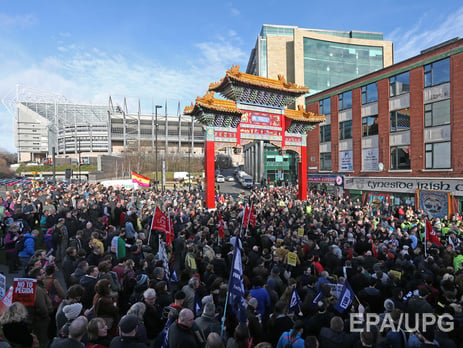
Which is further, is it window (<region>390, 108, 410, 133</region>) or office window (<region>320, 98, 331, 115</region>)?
office window (<region>320, 98, 331, 115</region>)

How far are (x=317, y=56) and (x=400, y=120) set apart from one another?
45.9 metres

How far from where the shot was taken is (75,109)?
355ft

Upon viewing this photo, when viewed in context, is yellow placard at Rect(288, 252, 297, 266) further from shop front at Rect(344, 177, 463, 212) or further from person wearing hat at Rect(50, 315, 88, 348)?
shop front at Rect(344, 177, 463, 212)

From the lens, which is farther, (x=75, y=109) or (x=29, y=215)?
(x=75, y=109)

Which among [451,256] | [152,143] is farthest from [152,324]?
[152,143]

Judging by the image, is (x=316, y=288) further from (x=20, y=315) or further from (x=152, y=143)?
(x=152, y=143)

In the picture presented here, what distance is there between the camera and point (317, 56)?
63.8m

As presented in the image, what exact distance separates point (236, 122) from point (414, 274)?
16.5 metres

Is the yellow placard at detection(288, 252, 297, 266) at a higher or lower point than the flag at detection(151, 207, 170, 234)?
lower

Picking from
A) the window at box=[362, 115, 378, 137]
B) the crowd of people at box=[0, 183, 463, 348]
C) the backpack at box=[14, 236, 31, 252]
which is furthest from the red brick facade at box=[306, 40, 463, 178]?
the backpack at box=[14, 236, 31, 252]

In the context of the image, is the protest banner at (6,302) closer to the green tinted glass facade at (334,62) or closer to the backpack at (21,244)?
the backpack at (21,244)

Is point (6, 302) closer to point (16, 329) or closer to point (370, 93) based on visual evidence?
point (16, 329)

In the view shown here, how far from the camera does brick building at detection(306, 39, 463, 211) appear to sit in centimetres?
2072

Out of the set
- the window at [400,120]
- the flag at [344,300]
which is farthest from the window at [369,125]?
the flag at [344,300]
